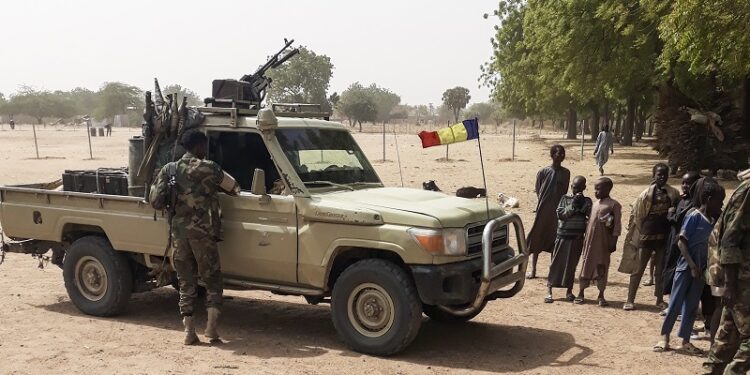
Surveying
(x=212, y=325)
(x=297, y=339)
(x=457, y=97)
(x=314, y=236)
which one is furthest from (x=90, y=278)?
(x=457, y=97)

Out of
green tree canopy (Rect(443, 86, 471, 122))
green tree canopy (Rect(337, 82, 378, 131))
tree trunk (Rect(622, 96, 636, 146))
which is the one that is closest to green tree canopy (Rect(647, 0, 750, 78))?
tree trunk (Rect(622, 96, 636, 146))

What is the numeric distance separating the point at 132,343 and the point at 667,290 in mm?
4869

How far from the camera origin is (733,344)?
473 centimetres

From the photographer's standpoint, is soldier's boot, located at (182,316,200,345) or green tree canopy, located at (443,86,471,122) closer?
soldier's boot, located at (182,316,200,345)

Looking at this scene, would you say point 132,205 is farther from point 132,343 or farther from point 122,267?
point 132,343

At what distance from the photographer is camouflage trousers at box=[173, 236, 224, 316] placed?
6.13 meters

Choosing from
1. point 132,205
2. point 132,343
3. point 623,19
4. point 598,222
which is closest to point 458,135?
point 598,222

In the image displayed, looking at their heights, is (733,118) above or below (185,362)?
above

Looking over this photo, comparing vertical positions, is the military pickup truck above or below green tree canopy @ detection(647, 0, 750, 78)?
below

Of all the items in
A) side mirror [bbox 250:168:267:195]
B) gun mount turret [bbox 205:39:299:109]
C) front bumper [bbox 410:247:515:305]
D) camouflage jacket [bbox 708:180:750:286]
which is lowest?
front bumper [bbox 410:247:515:305]

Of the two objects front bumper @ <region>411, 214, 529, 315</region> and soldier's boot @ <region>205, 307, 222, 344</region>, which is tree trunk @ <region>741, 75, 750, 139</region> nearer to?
front bumper @ <region>411, 214, 529, 315</region>

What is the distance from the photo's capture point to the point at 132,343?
6305mm

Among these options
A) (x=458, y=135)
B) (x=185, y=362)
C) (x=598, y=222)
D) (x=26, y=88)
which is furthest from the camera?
(x=26, y=88)

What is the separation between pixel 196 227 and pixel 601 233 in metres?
4.19
